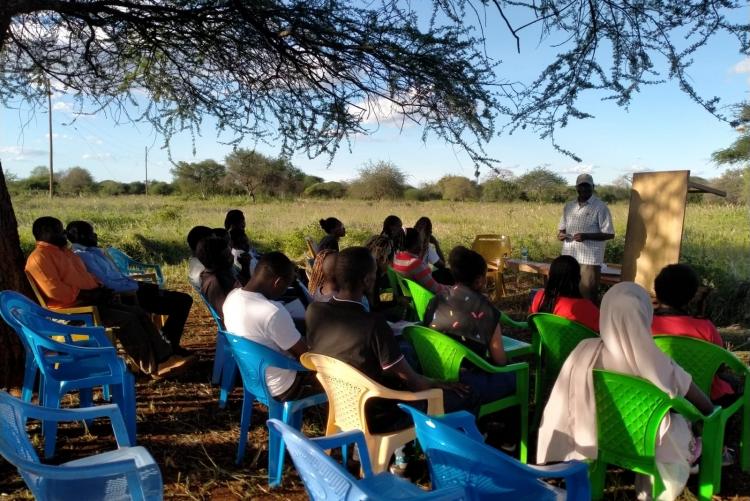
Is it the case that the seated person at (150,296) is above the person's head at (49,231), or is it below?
below

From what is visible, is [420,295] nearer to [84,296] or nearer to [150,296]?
[150,296]

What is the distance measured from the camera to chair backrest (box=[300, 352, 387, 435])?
246 cm

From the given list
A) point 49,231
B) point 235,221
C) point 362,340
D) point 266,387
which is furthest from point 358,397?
point 235,221

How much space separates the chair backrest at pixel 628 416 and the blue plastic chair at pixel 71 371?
2520 millimetres

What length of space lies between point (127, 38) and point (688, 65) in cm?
495

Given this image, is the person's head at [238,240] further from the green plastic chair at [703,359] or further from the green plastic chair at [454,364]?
the green plastic chair at [703,359]

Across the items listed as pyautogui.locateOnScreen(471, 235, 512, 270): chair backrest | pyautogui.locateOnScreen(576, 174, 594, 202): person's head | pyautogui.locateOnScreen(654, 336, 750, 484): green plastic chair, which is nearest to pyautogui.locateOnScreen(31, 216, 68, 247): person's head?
pyautogui.locateOnScreen(654, 336, 750, 484): green plastic chair

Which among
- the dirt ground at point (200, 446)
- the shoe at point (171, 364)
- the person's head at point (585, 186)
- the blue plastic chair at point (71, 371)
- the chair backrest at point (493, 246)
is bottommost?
the dirt ground at point (200, 446)

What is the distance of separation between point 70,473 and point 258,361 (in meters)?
1.27

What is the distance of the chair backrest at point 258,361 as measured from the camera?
2.89 m

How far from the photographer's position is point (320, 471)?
1.58 m

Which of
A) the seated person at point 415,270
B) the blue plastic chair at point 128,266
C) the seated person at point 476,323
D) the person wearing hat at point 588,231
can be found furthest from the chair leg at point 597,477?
the blue plastic chair at point 128,266

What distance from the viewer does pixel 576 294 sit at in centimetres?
350

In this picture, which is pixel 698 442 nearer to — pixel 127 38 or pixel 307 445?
pixel 307 445
